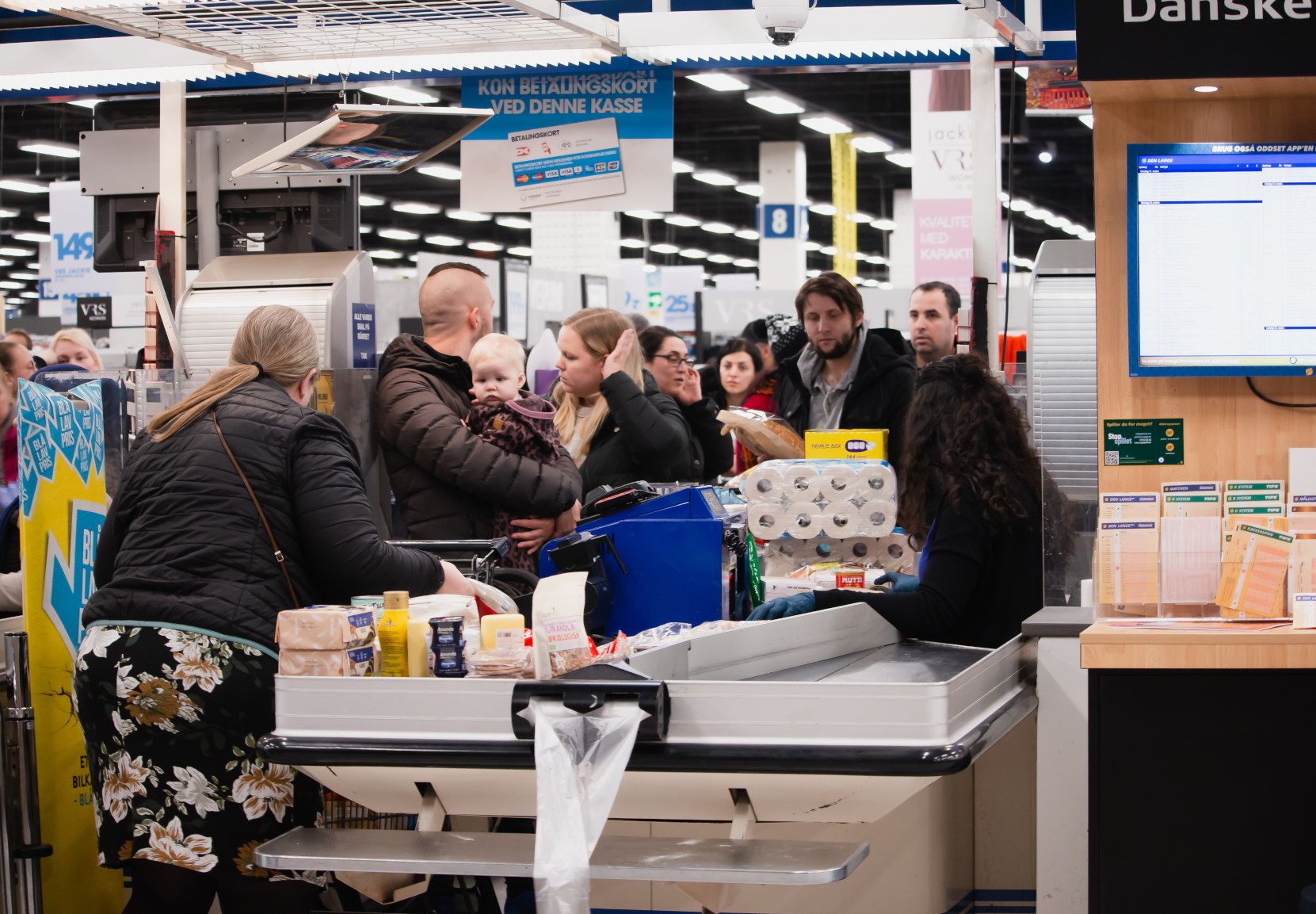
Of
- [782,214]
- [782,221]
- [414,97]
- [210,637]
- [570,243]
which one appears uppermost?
[414,97]

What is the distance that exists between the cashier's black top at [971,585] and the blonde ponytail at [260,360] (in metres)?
1.29

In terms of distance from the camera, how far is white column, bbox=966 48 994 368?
4605 mm

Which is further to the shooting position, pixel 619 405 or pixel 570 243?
pixel 570 243

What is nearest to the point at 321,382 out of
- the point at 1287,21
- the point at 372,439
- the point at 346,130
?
the point at 372,439

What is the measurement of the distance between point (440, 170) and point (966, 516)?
806 inches

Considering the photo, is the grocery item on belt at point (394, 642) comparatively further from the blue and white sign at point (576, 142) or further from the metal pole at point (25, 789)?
the blue and white sign at point (576, 142)

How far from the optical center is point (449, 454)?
4.13 metres

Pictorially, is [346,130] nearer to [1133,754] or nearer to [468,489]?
[468,489]

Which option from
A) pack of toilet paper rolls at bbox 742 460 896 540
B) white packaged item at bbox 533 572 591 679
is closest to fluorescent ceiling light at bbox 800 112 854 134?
pack of toilet paper rolls at bbox 742 460 896 540

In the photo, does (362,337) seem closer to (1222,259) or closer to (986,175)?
(986,175)

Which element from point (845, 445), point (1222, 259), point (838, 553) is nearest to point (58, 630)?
point (838, 553)

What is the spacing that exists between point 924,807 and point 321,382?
2.57 m

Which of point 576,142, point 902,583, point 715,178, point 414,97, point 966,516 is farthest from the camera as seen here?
point 715,178

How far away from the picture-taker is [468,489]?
13.5 ft
